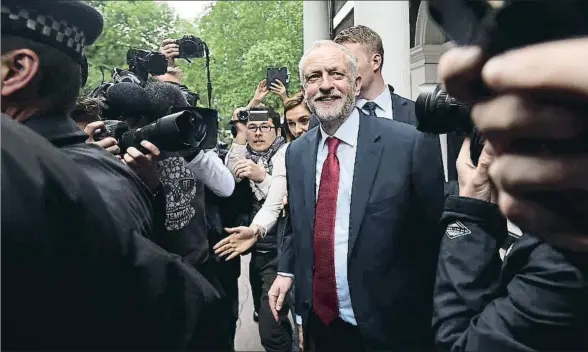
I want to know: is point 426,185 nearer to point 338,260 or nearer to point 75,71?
point 338,260

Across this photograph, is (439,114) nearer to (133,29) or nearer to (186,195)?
(186,195)

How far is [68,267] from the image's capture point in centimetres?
57

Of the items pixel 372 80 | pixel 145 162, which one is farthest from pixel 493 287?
pixel 372 80

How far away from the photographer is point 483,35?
12.4 inches

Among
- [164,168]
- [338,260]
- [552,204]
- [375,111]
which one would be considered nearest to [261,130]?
[375,111]

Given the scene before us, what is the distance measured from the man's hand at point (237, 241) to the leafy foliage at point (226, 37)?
2.39ft

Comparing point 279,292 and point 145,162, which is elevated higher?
point 145,162

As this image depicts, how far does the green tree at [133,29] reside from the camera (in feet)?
3.65

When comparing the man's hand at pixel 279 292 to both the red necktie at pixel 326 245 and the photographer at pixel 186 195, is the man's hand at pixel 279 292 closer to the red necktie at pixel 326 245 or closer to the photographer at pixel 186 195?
the red necktie at pixel 326 245

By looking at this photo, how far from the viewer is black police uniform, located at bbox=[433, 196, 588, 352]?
754mm

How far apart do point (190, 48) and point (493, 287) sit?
2.36 feet

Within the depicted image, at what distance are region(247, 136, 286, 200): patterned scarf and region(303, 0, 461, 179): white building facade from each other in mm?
467

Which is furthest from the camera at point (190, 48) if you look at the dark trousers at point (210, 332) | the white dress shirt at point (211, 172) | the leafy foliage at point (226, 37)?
the dark trousers at point (210, 332)

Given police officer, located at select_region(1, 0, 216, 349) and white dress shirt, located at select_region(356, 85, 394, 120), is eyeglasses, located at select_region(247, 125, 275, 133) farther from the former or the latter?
police officer, located at select_region(1, 0, 216, 349)
